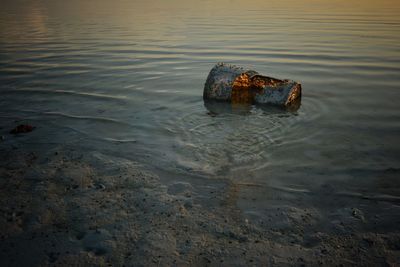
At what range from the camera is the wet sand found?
A: 8.30ft

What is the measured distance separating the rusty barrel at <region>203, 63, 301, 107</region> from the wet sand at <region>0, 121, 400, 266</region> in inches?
113

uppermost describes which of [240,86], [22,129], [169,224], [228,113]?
[240,86]

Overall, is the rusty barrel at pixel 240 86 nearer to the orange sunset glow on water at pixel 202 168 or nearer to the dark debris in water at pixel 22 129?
the orange sunset glow on water at pixel 202 168

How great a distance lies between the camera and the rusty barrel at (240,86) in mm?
6234

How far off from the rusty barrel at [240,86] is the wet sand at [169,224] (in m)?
2.87

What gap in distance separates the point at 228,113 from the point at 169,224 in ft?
10.3

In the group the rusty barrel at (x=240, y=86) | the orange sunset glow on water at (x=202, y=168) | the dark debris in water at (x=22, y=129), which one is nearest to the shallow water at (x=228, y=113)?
the orange sunset glow on water at (x=202, y=168)

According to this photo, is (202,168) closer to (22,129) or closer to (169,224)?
(169,224)

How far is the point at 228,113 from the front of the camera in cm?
577

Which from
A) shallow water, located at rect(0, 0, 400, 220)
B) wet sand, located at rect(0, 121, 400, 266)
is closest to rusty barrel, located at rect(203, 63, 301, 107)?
shallow water, located at rect(0, 0, 400, 220)

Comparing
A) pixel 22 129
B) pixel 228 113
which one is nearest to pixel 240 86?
pixel 228 113

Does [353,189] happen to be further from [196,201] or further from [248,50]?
[248,50]

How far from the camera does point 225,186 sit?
11.6 ft

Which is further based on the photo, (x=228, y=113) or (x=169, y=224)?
(x=228, y=113)
